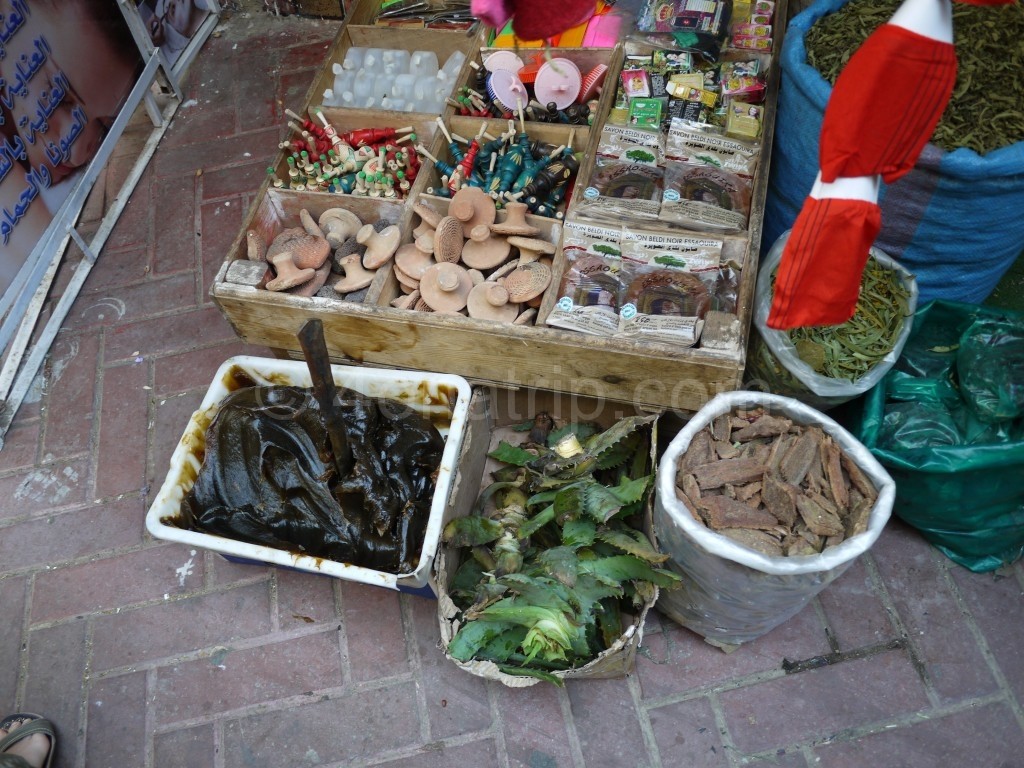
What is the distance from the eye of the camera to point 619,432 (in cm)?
209

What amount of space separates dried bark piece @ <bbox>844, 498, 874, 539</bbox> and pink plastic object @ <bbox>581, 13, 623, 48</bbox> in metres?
1.98

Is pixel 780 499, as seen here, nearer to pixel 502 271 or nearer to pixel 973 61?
pixel 502 271

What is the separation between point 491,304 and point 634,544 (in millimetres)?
867

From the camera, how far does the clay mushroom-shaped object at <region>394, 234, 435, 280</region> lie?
2.43 m

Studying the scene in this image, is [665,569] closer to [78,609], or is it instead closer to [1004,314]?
[1004,314]

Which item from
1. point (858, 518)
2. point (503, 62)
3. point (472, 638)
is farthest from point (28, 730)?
point (503, 62)

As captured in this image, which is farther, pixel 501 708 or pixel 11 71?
pixel 11 71

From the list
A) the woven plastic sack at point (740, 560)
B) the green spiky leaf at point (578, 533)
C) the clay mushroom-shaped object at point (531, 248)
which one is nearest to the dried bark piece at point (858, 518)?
the woven plastic sack at point (740, 560)

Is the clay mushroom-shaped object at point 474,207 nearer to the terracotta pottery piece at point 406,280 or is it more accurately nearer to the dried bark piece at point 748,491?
the terracotta pottery piece at point 406,280

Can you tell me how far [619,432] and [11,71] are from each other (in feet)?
8.81

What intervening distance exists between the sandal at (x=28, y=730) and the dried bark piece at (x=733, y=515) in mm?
2033

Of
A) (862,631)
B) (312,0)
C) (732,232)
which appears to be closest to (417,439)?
(732,232)

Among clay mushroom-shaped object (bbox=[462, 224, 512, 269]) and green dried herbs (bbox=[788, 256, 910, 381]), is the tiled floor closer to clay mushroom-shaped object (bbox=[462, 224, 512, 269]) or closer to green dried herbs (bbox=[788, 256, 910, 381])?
green dried herbs (bbox=[788, 256, 910, 381])

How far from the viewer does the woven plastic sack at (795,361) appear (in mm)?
2115
